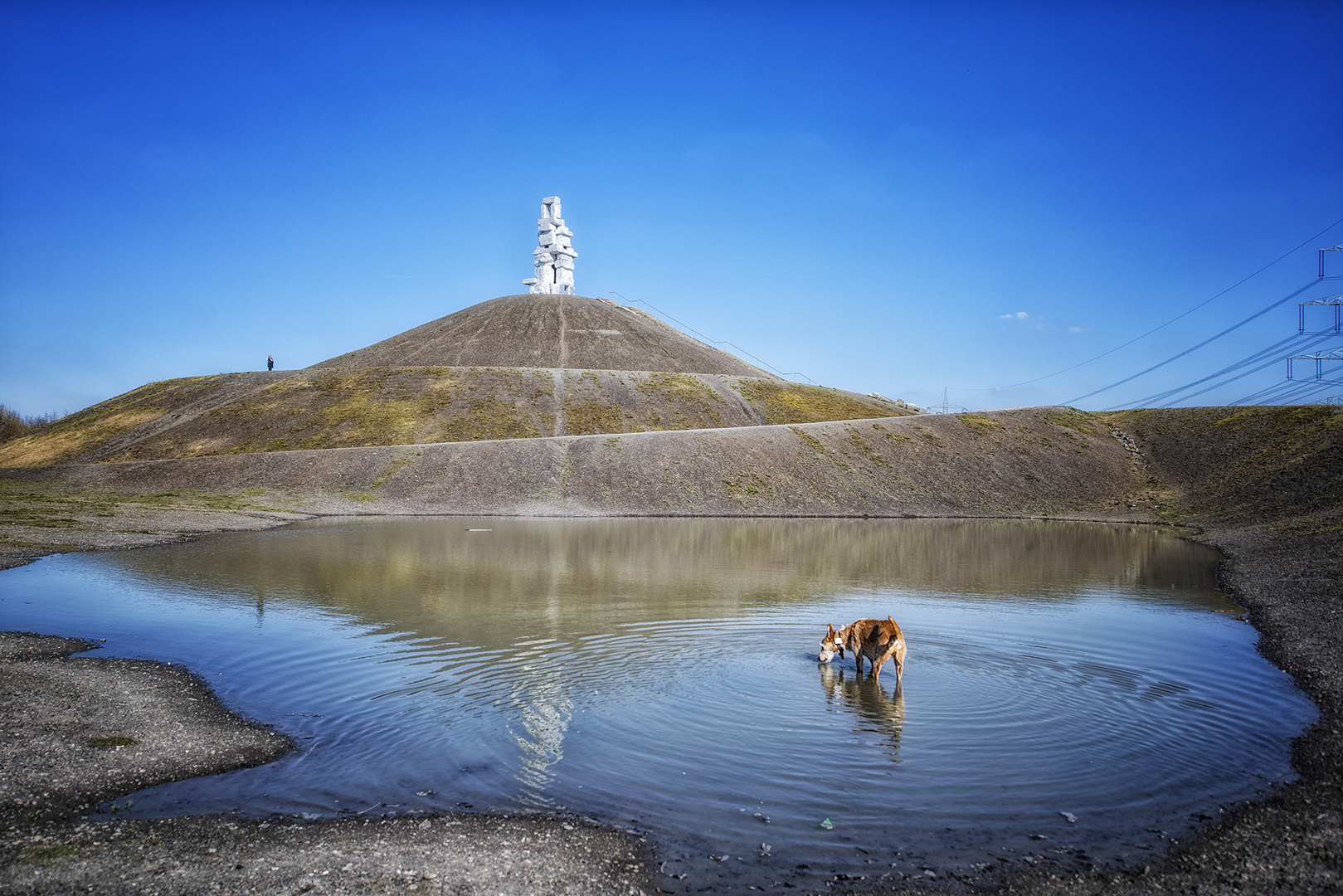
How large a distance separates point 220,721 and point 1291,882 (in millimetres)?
14914

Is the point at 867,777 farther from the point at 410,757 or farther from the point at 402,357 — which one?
the point at 402,357

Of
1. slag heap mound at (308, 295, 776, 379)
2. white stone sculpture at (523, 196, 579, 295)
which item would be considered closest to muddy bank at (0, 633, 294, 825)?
slag heap mound at (308, 295, 776, 379)

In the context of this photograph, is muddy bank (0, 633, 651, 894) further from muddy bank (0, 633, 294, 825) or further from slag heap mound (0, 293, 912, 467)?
slag heap mound (0, 293, 912, 467)

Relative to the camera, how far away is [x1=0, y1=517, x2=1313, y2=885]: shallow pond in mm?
10859

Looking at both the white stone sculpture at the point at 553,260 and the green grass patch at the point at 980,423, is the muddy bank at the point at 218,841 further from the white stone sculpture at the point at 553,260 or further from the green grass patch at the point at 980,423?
the white stone sculpture at the point at 553,260

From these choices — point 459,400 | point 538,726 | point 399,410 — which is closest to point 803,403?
point 459,400

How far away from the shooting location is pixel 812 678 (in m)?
17.5

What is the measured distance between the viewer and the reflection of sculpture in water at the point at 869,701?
14172 millimetres

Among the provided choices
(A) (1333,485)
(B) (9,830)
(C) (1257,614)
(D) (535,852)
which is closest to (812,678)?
(D) (535,852)

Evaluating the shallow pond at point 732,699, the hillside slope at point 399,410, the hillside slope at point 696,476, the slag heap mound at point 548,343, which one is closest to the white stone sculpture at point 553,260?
the slag heap mound at point 548,343

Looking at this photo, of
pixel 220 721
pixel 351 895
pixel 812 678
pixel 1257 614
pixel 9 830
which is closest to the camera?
pixel 351 895

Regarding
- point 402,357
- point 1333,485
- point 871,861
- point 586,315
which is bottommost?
point 871,861

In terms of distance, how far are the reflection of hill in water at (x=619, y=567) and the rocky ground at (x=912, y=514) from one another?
5.83 m

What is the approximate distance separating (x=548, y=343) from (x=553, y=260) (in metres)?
32.8
